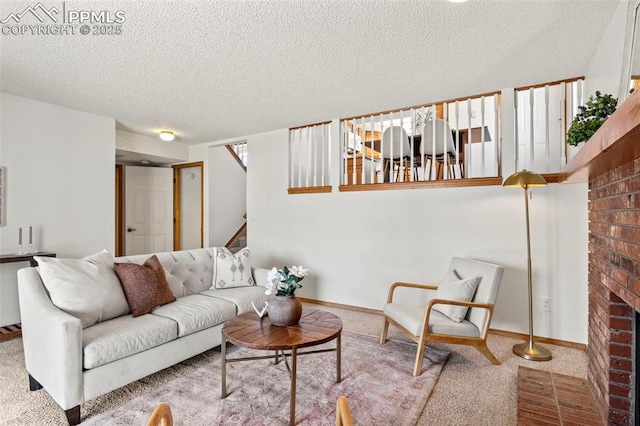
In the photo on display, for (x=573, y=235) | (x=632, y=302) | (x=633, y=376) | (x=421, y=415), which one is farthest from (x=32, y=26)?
(x=573, y=235)

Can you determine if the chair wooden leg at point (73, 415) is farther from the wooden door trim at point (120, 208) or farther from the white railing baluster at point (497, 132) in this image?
the wooden door trim at point (120, 208)

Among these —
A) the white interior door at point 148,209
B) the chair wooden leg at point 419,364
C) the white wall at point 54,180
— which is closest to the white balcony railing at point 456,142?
the chair wooden leg at point 419,364

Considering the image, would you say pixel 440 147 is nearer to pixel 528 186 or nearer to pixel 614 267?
pixel 528 186

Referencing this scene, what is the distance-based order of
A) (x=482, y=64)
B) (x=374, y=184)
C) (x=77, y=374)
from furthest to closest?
(x=374, y=184)
(x=482, y=64)
(x=77, y=374)

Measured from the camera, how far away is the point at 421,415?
201 centimetres

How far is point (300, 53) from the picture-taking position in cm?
262

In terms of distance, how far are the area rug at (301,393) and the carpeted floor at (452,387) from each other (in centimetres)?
9

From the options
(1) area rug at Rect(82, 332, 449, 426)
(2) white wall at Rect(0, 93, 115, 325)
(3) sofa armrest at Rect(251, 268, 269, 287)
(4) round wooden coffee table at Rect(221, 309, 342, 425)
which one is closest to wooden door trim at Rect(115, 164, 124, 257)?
(2) white wall at Rect(0, 93, 115, 325)

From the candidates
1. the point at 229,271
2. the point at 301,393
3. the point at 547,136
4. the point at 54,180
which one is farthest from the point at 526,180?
the point at 54,180

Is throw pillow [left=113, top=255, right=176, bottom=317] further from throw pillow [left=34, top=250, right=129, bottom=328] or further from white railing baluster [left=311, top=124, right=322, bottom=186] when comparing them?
white railing baluster [left=311, top=124, right=322, bottom=186]

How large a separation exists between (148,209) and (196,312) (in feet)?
13.6

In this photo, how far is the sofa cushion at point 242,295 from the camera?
3.01 m

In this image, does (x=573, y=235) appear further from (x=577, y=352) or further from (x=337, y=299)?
(x=337, y=299)

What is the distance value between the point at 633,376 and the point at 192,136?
18.3 feet
